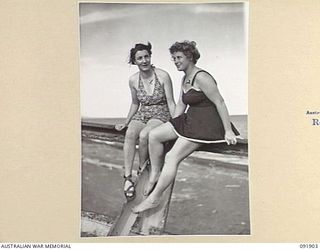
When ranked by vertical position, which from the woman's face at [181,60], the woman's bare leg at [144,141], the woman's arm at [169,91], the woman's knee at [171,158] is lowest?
the woman's knee at [171,158]

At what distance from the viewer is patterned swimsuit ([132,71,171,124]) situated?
551 mm

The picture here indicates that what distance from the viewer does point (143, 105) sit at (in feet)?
1.82

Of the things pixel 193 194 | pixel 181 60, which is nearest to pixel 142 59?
pixel 181 60

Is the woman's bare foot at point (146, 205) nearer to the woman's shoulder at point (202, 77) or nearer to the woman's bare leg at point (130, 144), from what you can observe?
the woman's bare leg at point (130, 144)

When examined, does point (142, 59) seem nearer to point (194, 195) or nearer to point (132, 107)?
point (132, 107)

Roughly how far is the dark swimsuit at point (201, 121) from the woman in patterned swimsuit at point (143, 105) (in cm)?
2

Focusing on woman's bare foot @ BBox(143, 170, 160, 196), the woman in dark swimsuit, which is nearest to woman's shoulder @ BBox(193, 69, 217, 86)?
the woman in dark swimsuit

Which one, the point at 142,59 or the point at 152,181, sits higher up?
the point at 142,59

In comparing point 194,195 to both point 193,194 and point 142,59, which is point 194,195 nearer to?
point 193,194

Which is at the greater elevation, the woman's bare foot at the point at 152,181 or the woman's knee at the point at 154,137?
the woman's knee at the point at 154,137

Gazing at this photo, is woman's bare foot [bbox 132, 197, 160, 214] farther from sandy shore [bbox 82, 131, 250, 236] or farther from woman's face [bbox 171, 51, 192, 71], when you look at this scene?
woman's face [bbox 171, 51, 192, 71]

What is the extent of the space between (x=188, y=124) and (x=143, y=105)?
0.17 feet

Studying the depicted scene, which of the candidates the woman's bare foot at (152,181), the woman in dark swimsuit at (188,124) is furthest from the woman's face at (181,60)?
the woman's bare foot at (152,181)

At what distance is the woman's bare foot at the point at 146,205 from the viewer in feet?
1.80
